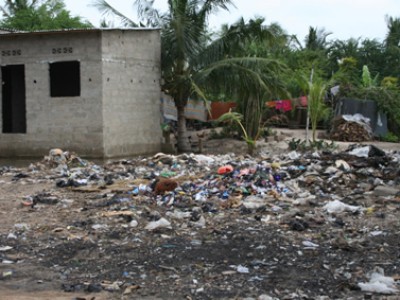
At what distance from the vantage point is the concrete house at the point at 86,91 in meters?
14.3

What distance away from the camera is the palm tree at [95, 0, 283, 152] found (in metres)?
15.8

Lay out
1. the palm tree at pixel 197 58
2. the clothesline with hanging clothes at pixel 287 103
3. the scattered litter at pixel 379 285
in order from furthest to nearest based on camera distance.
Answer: the clothesline with hanging clothes at pixel 287 103 < the palm tree at pixel 197 58 < the scattered litter at pixel 379 285

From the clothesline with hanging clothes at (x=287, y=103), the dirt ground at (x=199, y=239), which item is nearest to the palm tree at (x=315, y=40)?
the clothesline with hanging clothes at (x=287, y=103)

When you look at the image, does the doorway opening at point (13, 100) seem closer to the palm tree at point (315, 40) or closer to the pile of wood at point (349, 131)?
the pile of wood at point (349, 131)

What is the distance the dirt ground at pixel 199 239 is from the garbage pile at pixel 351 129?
361 inches

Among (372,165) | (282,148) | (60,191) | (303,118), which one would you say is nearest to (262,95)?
(282,148)

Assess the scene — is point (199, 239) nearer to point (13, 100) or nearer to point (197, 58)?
point (197, 58)

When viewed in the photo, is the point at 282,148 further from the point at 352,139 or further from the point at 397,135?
the point at 397,135

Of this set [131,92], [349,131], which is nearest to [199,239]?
[131,92]

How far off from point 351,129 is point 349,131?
5.4 inches

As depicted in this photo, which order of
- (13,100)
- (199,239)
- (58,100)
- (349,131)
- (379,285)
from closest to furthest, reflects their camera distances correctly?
(379,285) < (199,239) < (58,100) < (13,100) < (349,131)

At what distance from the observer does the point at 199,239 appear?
539cm

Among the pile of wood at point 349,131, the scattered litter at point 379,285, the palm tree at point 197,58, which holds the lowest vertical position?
the scattered litter at point 379,285

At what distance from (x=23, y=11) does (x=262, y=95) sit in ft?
52.5
